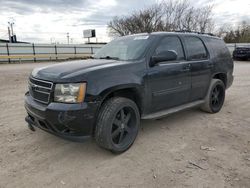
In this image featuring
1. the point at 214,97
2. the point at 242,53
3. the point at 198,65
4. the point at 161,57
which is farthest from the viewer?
the point at 242,53

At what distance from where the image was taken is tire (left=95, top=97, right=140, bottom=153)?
3139mm

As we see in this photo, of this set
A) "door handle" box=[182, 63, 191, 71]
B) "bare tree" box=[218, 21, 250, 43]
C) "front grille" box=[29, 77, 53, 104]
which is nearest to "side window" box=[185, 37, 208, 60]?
"door handle" box=[182, 63, 191, 71]

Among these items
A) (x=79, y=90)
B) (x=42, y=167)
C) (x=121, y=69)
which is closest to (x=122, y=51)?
(x=121, y=69)

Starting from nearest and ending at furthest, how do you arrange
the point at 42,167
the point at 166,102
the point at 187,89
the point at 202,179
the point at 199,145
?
the point at 202,179 < the point at 42,167 < the point at 199,145 < the point at 166,102 < the point at 187,89

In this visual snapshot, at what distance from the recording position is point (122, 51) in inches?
164

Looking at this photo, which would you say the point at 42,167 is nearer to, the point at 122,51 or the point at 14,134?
the point at 14,134

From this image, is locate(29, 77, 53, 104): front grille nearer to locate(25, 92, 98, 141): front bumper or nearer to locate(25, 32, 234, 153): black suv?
locate(25, 32, 234, 153): black suv

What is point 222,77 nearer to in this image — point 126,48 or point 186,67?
point 186,67

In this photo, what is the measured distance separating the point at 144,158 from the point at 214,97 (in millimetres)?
2911

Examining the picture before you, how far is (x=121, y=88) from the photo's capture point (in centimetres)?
331

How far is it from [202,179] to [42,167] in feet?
6.71

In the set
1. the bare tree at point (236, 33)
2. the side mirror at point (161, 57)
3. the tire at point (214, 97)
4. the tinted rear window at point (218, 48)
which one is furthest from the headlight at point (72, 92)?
the bare tree at point (236, 33)

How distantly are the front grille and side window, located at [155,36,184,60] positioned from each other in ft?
6.16

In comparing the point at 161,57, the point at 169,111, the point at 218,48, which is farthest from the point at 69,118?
the point at 218,48
